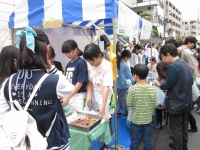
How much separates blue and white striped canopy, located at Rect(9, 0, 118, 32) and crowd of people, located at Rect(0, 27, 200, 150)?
58cm

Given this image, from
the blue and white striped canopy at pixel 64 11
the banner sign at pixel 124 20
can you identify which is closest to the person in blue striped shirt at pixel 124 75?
the banner sign at pixel 124 20

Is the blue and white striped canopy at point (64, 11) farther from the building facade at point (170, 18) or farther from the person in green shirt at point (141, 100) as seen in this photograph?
the building facade at point (170, 18)

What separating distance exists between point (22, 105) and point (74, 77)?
1.17 metres

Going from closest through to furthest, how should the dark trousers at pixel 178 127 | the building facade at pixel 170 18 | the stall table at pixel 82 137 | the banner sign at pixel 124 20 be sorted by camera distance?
the stall table at pixel 82 137, the dark trousers at pixel 178 127, the banner sign at pixel 124 20, the building facade at pixel 170 18

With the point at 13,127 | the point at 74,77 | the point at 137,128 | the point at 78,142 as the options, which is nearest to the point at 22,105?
the point at 13,127

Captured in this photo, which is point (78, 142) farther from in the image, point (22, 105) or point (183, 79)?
point (183, 79)

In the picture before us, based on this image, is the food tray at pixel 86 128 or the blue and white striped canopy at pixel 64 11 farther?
the blue and white striped canopy at pixel 64 11

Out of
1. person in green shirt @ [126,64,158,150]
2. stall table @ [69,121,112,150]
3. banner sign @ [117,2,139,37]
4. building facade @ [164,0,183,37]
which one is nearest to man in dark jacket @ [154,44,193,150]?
person in green shirt @ [126,64,158,150]

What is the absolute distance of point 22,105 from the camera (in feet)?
3.81

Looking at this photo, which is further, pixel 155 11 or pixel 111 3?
pixel 155 11

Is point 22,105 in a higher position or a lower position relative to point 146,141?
higher

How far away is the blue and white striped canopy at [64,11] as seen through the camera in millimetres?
2486

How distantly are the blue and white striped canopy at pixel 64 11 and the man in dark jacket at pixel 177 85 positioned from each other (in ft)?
3.18

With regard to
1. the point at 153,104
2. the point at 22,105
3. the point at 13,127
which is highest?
the point at 22,105
